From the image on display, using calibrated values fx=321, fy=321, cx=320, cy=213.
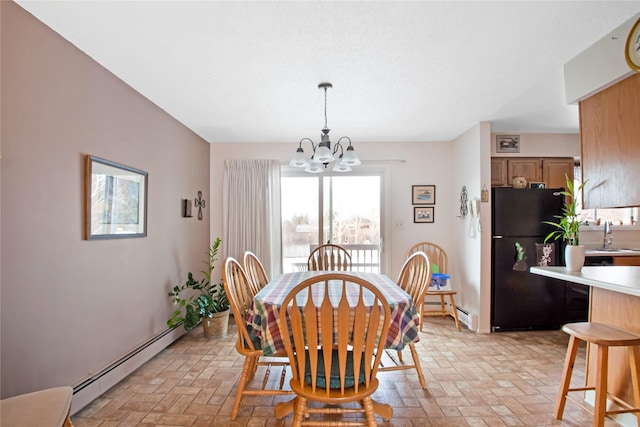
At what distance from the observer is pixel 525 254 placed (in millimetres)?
3494

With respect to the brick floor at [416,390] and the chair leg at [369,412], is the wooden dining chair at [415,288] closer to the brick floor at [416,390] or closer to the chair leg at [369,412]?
the brick floor at [416,390]

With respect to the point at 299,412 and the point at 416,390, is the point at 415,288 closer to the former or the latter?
the point at 416,390

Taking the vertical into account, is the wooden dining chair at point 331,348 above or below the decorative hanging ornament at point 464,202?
below

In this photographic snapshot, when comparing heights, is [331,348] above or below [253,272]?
below

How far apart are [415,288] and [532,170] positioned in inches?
109

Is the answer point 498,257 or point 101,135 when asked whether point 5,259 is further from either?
point 498,257

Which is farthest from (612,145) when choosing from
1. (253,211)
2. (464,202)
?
(253,211)

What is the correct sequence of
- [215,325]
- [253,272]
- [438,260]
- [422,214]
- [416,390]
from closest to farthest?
1. [416,390]
2. [253,272]
3. [215,325]
4. [438,260]
5. [422,214]

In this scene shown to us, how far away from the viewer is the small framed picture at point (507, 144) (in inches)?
159

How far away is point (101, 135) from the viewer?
7.41 feet

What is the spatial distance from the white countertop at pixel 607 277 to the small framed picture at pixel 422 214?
211cm

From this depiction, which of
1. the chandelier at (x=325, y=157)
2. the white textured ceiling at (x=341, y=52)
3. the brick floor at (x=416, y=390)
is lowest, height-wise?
the brick floor at (x=416, y=390)

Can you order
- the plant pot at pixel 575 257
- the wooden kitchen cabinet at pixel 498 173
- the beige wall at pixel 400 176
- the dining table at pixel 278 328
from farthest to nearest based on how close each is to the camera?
1. the beige wall at pixel 400 176
2. the wooden kitchen cabinet at pixel 498 173
3. the plant pot at pixel 575 257
4. the dining table at pixel 278 328

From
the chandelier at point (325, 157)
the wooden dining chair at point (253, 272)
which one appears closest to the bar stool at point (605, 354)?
the chandelier at point (325, 157)
